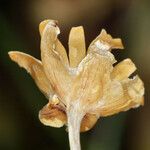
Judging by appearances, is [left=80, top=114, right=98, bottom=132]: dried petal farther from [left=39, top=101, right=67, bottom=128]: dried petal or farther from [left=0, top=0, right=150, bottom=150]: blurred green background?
[left=0, top=0, right=150, bottom=150]: blurred green background

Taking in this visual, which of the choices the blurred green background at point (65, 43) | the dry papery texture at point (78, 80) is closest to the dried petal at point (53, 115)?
the dry papery texture at point (78, 80)

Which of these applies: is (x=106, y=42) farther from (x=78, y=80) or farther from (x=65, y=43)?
(x=65, y=43)

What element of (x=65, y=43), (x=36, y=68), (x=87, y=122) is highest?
(x=36, y=68)

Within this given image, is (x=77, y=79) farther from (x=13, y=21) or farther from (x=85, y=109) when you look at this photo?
(x=13, y=21)

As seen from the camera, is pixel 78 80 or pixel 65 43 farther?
pixel 65 43

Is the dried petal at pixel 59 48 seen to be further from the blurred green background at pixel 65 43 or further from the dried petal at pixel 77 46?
the blurred green background at pixel 65 43

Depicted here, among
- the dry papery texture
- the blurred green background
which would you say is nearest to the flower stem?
the dry papery texture

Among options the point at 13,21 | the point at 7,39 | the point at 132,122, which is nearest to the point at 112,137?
the point at 132,122

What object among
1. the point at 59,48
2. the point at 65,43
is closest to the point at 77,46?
the point at 59,48
